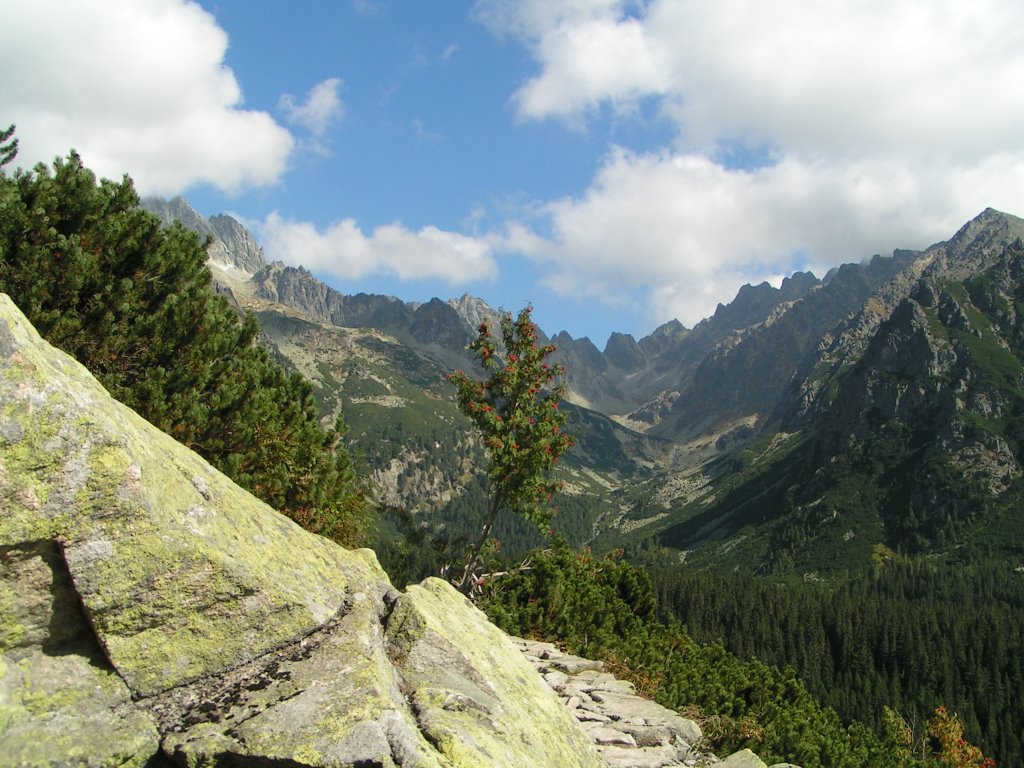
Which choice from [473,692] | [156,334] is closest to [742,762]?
[473,692]

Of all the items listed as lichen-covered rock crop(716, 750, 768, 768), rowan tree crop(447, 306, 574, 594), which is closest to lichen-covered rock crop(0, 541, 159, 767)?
lichen-covered rock crop(716, 750, 768, 768)

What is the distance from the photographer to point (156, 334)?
19344 millimetres

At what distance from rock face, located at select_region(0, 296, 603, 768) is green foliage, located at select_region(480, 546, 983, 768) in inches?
581

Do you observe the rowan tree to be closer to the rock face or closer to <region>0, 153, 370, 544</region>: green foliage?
<region>0, 153, 370, 544</region>: green foliage

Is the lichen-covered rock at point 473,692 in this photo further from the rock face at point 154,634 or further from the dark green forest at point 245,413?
the dark green forest at point 245,413

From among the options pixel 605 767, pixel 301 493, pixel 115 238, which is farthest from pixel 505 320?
pixel 605 767

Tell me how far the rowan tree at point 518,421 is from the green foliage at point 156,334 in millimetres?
6475

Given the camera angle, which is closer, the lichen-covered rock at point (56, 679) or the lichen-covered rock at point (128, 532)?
the lichen-covered rock at point (56, 679)

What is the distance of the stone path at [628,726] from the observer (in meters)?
15.4

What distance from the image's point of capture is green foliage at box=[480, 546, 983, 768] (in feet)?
71.7

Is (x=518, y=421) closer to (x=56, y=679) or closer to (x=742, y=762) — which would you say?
(x=742, y=762)

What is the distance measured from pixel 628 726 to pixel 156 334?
16105 millimetres

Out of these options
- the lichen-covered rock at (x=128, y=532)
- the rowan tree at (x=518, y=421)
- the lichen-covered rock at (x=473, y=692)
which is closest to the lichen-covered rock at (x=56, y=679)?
the lichen-covered rock at (x=128, y=532)

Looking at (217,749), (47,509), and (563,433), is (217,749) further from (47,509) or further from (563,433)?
(563,433)
